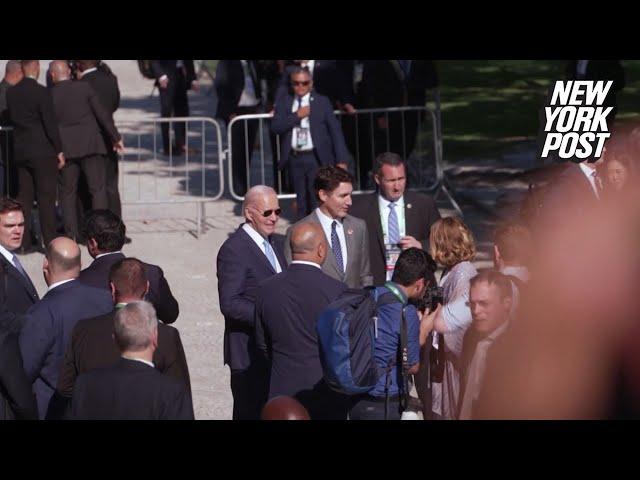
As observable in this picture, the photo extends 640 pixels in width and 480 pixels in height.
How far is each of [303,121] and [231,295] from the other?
5.52 m

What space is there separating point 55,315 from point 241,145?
828 centimetres

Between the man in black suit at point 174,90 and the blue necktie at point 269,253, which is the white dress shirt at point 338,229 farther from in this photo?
the man in black suit at point 174,90

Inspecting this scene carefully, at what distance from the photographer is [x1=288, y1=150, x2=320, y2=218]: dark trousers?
47.1ft

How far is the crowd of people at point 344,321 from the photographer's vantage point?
7.83m

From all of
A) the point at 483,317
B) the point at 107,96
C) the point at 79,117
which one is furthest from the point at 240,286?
the point at 107,96

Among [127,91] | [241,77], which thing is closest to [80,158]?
[241,77]

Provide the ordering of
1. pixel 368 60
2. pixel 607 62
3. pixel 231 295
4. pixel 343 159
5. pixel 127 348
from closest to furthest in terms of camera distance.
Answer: pixel 127 348 < pixel 231 295 < pixel 343 159 < pixel 368 60 < pixel 607 62

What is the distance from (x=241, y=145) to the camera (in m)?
16.3

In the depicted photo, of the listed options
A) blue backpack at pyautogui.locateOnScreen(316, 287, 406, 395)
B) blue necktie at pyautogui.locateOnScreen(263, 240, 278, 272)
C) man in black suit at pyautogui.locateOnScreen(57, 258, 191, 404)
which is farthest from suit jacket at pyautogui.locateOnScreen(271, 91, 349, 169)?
man in black suit at pyautogui.locateOnScreen(57, 258, 191, 404)

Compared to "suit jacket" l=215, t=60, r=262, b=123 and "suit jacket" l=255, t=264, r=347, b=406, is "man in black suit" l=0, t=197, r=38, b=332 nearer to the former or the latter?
"suit jacket" l=255, t=264, r=347, b=406

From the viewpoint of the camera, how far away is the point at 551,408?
7.89 metres

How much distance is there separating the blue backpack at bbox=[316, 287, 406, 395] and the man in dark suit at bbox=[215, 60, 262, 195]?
324 inches

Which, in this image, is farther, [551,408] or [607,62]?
[607,62]
